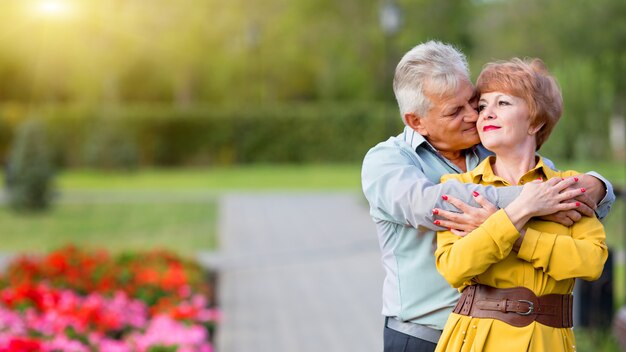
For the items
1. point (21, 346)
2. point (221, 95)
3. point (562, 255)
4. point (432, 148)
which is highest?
point (221, 95)

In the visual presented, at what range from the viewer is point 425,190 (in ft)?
7.58

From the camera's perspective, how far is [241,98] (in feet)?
158

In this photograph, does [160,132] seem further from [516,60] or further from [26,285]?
[516,60]

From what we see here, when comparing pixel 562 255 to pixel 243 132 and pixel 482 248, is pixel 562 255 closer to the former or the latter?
pixel 482 248

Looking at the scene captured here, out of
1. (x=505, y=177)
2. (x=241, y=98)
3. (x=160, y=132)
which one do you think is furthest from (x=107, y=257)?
(x=241, y=98)

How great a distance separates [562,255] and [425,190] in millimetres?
349

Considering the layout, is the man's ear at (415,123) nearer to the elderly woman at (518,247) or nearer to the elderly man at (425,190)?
the elderly man at (425,190)

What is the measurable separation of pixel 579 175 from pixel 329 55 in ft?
139

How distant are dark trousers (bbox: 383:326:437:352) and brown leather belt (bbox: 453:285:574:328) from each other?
230mm

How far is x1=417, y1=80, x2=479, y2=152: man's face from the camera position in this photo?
7.85ft

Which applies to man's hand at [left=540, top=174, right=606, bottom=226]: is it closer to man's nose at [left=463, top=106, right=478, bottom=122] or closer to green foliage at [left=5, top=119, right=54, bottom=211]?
man's nose at [left=463, top=106, right=478, bottom=122]

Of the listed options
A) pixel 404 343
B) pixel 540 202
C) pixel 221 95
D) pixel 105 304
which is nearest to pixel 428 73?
pixel 540 202

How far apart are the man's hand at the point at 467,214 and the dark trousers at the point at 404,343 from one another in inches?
15.9

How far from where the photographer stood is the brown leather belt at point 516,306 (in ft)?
7.42
